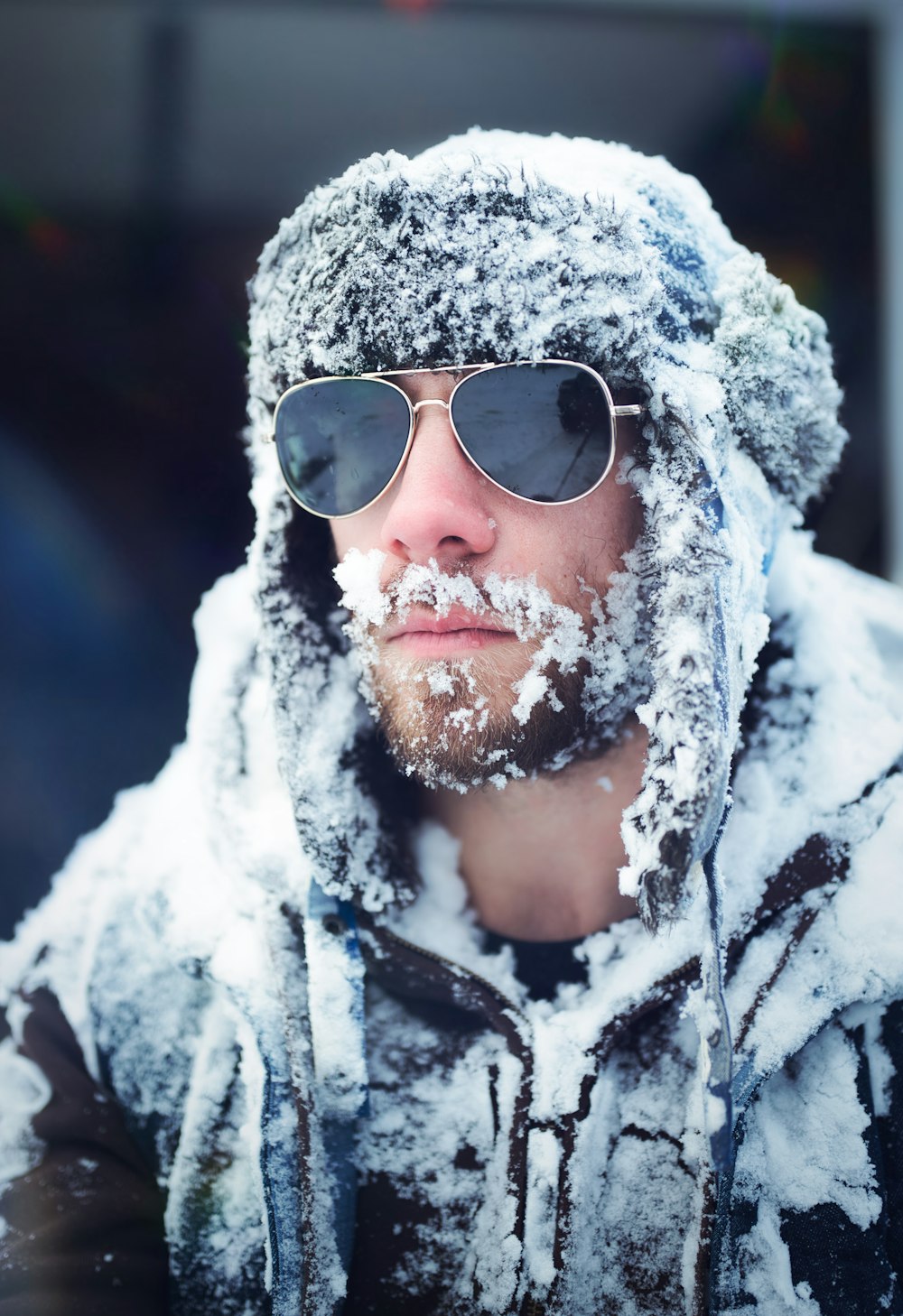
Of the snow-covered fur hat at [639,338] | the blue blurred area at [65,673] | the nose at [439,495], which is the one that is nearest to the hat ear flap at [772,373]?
the snow-covered fur hat at [639,338]

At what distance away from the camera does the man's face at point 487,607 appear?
1161 millimetres

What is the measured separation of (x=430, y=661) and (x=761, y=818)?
55 cm

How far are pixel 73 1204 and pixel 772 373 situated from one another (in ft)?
A: 5.57

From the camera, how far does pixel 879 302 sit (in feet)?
10.2

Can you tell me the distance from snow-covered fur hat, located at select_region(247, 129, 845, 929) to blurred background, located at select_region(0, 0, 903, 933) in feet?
5.20

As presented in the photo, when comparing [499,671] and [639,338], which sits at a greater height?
[639,338]

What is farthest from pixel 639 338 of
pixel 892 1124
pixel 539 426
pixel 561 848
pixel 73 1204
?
pixel 73 1204

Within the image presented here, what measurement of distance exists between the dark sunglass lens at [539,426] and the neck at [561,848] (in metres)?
0.45

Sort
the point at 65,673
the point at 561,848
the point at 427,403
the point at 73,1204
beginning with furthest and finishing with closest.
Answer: the point at 65,673
the point at 561,848
the point at 73,1204
the point at 427,403

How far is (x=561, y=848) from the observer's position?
1375 mm

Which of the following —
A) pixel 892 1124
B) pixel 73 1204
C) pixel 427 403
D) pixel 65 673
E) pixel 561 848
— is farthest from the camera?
pixel 65 673

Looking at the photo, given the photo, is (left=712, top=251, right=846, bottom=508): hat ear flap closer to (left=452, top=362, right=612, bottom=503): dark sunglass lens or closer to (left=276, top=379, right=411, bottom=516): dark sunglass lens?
(left=452, top=362, right=612, bottom=503): dark sunglass lens

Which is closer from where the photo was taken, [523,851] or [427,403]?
[427,403]

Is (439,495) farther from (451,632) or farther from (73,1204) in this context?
(73,1204)
